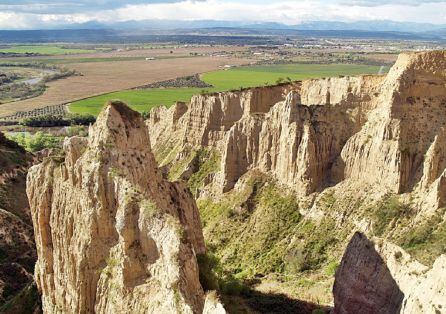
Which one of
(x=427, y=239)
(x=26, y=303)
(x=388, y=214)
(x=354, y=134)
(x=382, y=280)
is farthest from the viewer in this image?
(x=354, y=134)

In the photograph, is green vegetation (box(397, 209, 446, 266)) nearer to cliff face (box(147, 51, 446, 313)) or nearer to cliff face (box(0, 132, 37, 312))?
cliff face (box(147, 51, 446, 313))

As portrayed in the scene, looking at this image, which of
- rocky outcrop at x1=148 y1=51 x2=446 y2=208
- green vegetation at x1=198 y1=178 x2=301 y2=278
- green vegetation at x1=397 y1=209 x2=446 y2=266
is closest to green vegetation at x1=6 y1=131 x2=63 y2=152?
rocky outcrop at x1=148 y1=51 x2=446 y2=208

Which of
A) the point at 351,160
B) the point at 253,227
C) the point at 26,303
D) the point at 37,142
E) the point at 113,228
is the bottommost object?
the point at 37,142

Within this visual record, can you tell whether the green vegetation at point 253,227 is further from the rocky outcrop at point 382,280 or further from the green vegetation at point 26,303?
the green vegetation at point 26,303

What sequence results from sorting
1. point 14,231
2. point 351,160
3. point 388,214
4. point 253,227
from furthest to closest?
1. point 253,227
2. point 351,160
3. point 14,231
4. point 388,214

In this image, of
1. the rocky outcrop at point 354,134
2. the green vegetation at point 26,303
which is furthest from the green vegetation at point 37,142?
the green vegetation at point 26,303

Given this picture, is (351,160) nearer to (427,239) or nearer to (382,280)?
(427,239)

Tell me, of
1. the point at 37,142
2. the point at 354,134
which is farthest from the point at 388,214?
the point at 37,142

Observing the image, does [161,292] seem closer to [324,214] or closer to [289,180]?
[324,214]
